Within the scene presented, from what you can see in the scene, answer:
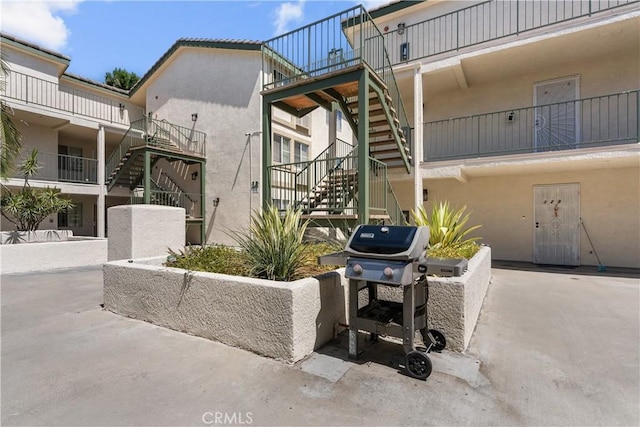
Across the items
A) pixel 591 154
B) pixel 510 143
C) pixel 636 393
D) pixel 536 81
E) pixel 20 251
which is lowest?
pixel 636 393

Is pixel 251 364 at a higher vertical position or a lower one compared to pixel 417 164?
lower

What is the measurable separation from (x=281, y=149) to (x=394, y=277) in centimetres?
1185

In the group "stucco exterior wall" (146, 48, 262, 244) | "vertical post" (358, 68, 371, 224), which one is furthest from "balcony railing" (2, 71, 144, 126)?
"vertical post" (358, 68, 371, 224)

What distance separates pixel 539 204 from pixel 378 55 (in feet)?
22.6

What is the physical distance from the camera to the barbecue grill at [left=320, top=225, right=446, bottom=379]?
3035 mm

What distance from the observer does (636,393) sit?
289 cm

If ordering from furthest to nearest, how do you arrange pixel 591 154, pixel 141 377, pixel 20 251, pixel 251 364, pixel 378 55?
1. pixel 378 55
2. pixel 20 251
3. pixel 591 154
4. pixel 251 364
5. pixel 141 377

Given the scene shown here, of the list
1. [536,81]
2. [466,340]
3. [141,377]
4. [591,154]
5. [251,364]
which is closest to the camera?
[141,377]

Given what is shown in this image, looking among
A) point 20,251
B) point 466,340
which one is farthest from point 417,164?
point 20,251

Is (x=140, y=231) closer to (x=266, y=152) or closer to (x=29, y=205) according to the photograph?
(x=266, y=152)

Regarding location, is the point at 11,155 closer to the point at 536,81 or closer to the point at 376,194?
the point at 376,194

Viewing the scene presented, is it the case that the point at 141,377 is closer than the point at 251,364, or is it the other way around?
the point at 141,377

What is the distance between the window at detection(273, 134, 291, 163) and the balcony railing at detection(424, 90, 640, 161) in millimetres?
5958

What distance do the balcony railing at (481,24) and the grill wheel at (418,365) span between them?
9.54 m
